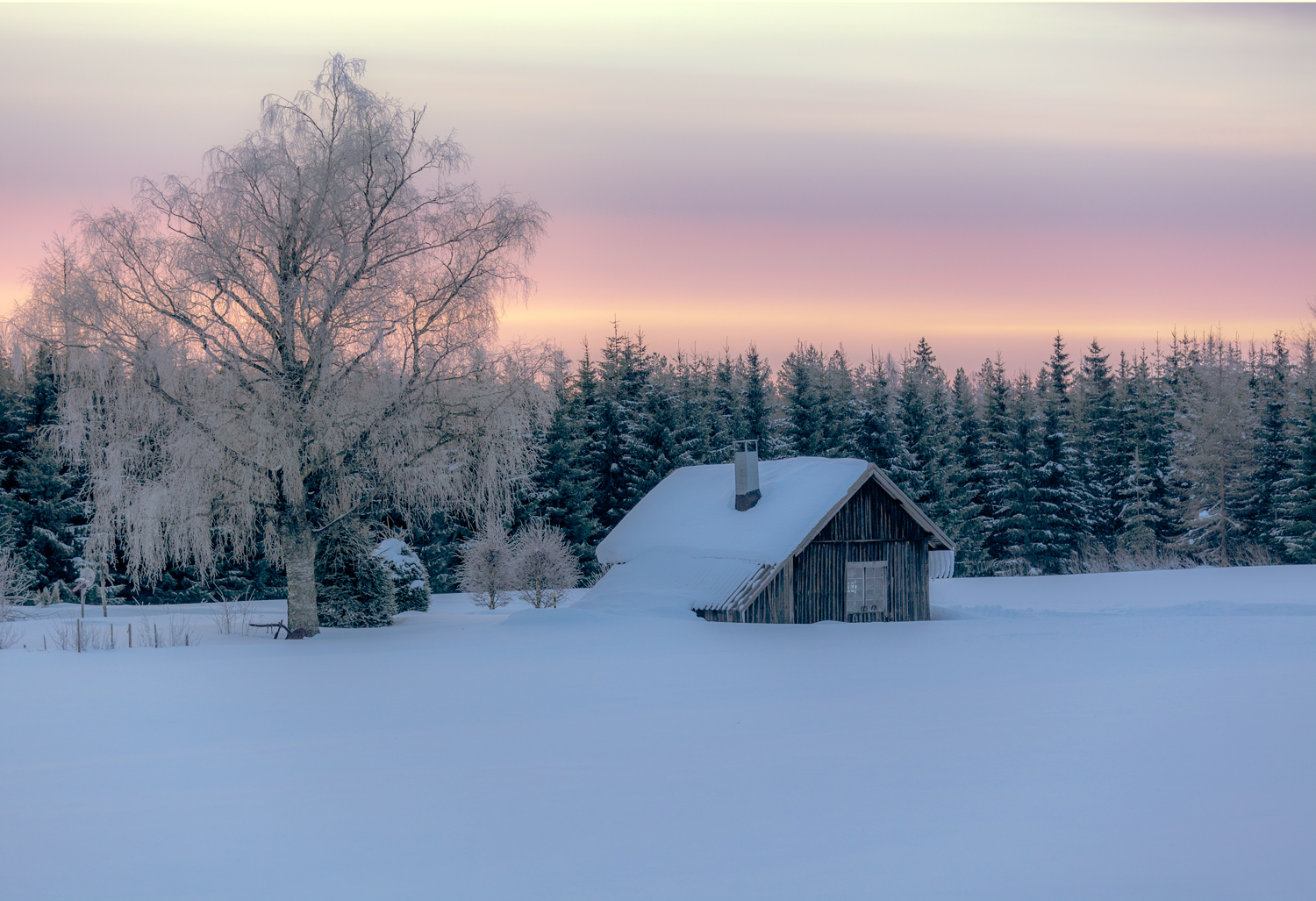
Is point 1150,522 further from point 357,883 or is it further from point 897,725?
point 357,883

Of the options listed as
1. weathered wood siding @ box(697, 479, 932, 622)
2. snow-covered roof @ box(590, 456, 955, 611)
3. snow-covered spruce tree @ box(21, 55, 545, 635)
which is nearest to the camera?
snow-covered spruce tree @ box(21, 55, 545, 635)

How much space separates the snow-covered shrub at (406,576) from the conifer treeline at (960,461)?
26.7ft

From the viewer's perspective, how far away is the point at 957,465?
57688 millimetres

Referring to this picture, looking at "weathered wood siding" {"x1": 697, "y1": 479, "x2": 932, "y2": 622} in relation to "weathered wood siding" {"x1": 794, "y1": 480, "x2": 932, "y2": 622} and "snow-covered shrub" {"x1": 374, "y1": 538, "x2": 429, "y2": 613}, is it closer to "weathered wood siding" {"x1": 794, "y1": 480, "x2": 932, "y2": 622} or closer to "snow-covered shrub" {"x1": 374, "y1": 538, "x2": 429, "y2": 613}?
"weathered wood siding" {"x1": 794, "y1": 480, "x2": 932, "y2": 622}

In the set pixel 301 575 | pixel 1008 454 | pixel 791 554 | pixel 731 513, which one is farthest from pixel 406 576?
pixel 1008 454

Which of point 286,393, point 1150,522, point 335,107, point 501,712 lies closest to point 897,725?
point 501,712

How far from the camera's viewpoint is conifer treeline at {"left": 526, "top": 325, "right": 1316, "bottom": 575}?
50.7m

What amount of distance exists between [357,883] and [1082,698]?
11.5 meters

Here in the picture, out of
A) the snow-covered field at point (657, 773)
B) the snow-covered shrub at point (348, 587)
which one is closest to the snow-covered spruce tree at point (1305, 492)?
the snow-covered field at point (657, 773)

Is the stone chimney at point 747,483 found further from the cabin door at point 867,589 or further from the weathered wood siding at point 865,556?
the cabin door at point 867,589

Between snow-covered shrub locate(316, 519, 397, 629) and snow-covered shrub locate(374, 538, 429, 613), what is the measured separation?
474 cm

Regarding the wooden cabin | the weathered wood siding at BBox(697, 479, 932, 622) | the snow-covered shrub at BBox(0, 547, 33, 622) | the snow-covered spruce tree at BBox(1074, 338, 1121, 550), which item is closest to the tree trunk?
the wooden cabin

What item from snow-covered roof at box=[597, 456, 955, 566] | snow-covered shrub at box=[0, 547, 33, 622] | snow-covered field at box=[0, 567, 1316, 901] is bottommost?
snow-covered field at box=[0, 567, 1316, 901]

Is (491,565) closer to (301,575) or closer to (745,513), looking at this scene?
(745,513)
